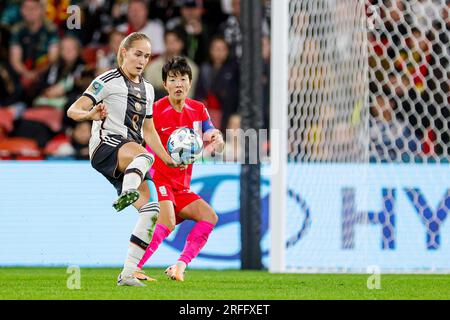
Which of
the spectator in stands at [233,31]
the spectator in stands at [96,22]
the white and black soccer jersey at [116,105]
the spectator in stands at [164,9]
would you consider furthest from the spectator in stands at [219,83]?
the white and black soccer jersey at [116,105]

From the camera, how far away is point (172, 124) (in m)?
7.74

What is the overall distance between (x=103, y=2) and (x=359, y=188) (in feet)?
15.6

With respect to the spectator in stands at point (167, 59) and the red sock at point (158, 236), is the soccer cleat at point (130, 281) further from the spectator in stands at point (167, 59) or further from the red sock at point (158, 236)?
the spectator in stands at point (167, 59)

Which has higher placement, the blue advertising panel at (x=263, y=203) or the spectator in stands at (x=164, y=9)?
the spectator in stands at (x=164, y=9)

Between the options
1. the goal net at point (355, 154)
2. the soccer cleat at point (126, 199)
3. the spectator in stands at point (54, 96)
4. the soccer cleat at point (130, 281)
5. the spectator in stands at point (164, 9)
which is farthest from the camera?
the spectator in stands at point (164, 9)

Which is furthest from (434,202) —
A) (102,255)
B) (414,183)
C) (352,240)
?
(102,255)

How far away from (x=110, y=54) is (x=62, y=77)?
0.62 metres

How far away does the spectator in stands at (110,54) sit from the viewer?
1239cm

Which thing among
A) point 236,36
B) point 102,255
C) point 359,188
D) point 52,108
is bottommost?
point 102,255

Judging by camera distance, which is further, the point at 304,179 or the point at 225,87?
the point at 225,87

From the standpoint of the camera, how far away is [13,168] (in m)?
10.2
